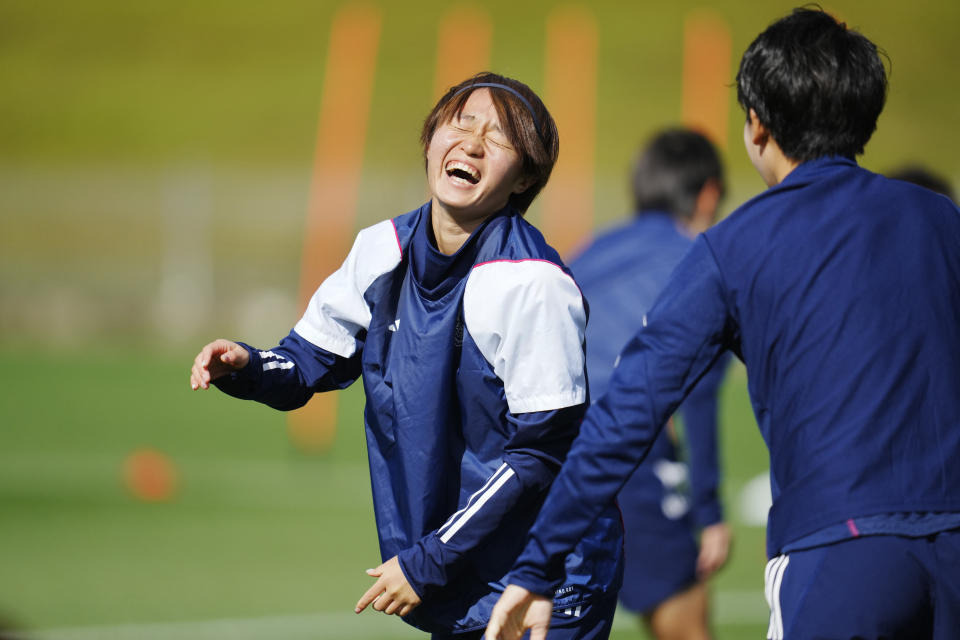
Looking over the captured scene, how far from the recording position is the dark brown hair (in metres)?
2.98

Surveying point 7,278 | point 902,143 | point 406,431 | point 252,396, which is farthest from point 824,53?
point 902,143

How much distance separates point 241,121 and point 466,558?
33.8 meters

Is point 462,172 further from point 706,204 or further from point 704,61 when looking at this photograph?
point 704,61

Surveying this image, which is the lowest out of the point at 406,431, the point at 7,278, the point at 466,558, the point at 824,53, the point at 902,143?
the point at 466,558

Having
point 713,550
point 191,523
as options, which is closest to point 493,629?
point 713,550

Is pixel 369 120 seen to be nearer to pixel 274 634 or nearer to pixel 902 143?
pixel 902 143

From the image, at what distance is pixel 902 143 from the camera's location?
3189cm

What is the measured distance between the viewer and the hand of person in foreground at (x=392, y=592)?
2.77m

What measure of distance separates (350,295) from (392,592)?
754 mm

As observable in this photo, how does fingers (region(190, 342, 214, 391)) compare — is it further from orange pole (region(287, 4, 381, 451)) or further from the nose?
orange pole (region(287, 4, 381, 451))

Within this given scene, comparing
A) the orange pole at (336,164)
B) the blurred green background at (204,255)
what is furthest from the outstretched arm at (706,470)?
the orange pole at (336,164)

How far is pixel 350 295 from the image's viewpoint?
307 cm

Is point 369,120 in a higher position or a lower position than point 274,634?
higher

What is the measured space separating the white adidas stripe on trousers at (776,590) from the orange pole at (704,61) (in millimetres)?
24116
